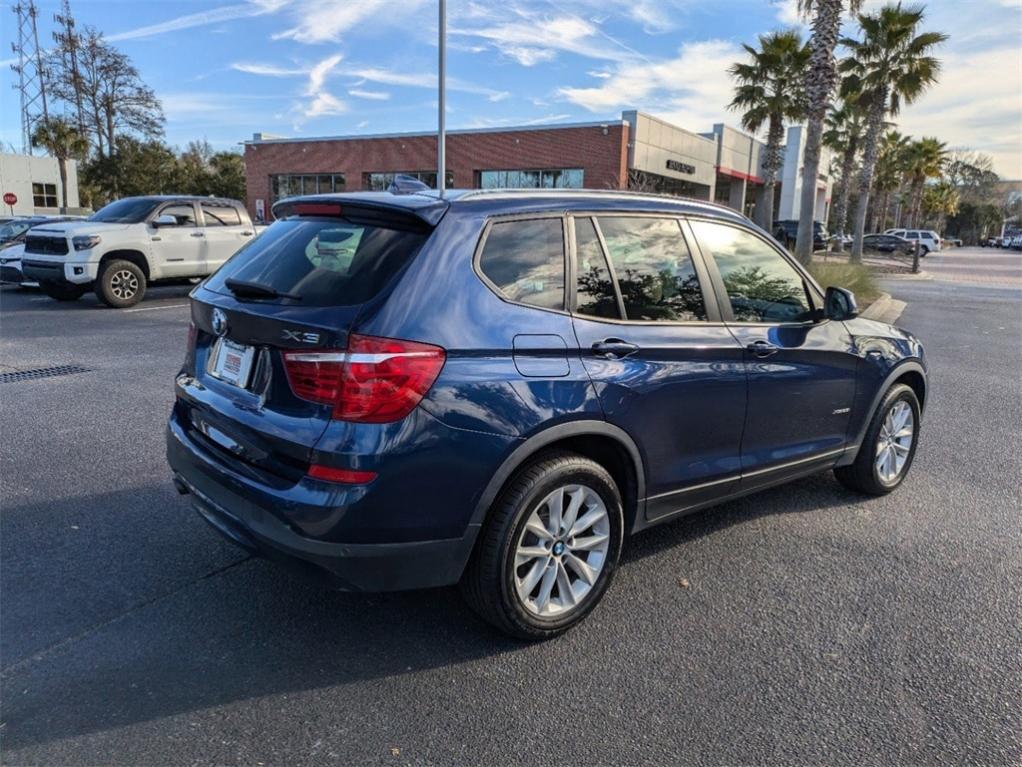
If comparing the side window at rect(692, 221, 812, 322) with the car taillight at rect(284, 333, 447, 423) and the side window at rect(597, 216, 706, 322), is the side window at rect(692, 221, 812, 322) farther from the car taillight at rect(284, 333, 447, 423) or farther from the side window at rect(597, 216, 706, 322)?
the car taillight at rect(284, 333, 447, 423)

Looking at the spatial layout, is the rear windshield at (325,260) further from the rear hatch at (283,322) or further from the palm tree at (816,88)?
the palm tree at (816,88)

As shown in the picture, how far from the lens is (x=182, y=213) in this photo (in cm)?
1379

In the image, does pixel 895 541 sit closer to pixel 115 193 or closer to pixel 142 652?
pixel 142 652

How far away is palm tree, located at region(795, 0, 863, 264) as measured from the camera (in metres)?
17.8

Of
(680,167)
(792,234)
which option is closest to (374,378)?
(792,234)

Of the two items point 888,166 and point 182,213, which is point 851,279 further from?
point 888,166

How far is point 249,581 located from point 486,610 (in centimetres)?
123

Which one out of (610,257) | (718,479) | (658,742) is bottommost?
(658,742)

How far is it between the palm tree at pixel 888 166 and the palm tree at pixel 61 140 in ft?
193

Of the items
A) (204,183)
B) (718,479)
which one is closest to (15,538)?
(718,479)

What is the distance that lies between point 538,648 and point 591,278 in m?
1.54

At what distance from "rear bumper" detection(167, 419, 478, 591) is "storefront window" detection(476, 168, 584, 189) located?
109ft

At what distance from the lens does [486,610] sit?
2.95 meters

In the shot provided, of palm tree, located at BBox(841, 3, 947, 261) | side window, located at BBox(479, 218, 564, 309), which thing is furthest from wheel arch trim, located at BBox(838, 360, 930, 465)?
palm tree, located at BBox(841, 3, 947, 261)
